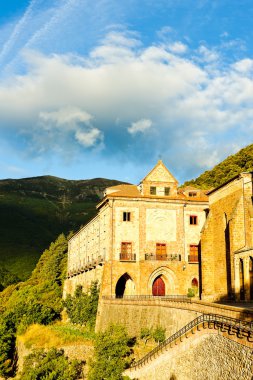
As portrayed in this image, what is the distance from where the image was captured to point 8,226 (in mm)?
149375

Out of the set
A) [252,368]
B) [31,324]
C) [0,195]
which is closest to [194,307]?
[252,368]

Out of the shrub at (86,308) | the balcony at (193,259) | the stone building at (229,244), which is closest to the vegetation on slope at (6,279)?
the shrub at (86,308)

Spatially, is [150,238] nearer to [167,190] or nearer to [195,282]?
[167,190]

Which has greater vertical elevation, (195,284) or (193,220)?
(193,220)

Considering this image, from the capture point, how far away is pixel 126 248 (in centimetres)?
4719

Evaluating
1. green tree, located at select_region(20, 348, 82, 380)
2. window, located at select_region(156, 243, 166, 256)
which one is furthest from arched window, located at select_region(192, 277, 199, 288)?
green tree, located at select_region(20, 348, 82, 380)

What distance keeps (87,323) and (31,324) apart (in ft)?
24.9

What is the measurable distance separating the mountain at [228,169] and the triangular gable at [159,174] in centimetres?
2492

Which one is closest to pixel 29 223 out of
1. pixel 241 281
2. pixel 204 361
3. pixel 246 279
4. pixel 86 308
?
pixel 86 308

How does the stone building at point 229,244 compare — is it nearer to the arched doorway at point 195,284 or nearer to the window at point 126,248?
the arched doorway at point 195,284

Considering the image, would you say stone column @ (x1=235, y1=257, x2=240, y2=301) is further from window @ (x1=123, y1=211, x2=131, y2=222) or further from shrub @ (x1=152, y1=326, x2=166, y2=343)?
window @ (x1=123, y1=211, x2=131, y2=222)

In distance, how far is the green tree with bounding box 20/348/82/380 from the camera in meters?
31.8

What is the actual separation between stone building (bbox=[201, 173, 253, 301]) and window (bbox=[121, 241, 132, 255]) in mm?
8893

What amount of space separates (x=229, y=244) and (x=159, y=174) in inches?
608
